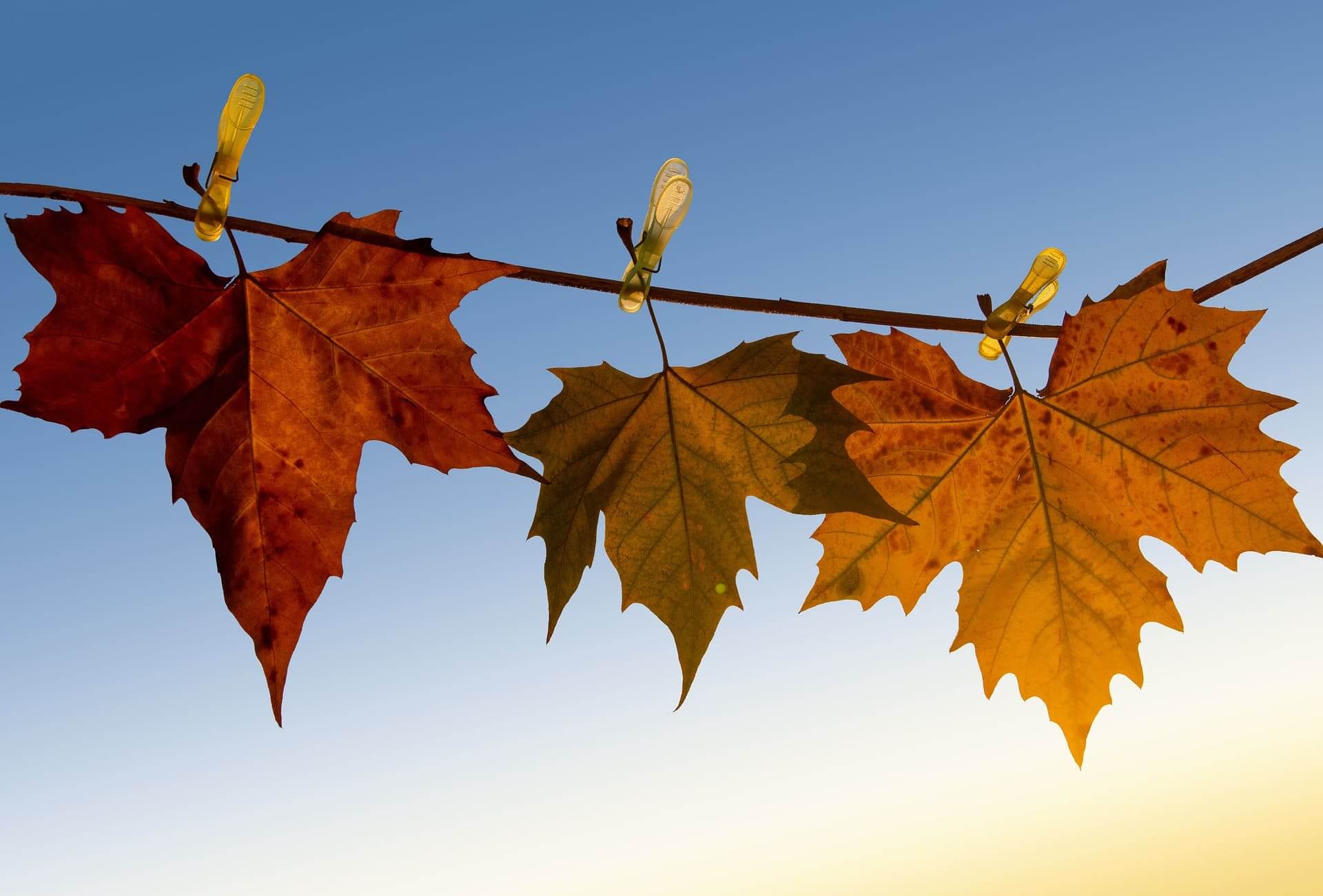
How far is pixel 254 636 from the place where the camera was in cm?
→ 89

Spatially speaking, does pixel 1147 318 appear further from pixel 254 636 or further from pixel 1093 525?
pixel 254 636

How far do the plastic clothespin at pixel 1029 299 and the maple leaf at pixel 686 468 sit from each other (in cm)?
26

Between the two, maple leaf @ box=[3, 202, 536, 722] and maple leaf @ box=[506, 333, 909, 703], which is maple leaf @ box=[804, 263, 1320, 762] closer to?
maple leaf @ box=[506, 333, 909, 703]

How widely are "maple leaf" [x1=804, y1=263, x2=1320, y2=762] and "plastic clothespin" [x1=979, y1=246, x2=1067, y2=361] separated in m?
0.09

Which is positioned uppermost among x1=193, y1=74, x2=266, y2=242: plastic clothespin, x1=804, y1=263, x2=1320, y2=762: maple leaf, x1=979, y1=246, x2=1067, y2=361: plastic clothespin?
x1=193, y1=74, x2=266, y2=242: plastic clothespin

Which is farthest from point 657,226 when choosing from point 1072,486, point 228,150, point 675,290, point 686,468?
point 1072,486

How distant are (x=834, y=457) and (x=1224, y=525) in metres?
0.67

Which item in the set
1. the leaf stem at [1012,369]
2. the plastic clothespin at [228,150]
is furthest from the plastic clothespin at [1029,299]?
the plastic clothespin at [228,150]

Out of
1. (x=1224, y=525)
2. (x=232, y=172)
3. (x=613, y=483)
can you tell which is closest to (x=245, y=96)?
(x=232, y=172)

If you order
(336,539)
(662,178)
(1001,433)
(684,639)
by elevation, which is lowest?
(684,639)

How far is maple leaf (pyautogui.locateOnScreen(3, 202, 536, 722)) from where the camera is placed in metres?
0.87

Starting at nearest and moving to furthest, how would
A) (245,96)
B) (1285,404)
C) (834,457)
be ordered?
(245,96)
(834,457)
(1285,404)

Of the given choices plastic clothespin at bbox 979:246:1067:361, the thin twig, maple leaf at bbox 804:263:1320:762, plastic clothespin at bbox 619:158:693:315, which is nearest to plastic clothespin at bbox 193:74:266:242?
the thin twig

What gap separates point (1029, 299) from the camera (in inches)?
45.9
